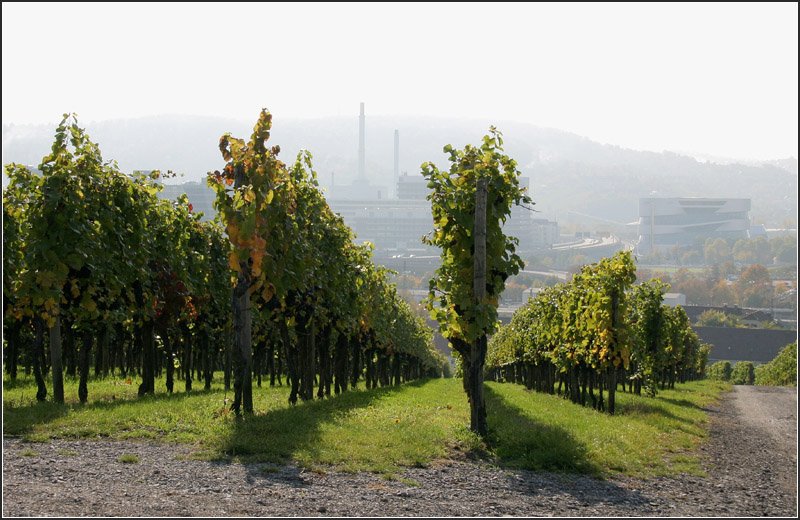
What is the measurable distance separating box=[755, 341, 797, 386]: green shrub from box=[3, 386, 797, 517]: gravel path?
62.6 meters

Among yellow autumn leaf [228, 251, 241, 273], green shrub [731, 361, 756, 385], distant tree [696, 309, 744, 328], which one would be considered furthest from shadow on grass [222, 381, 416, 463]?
distant tree [696, 309, 744, 328]

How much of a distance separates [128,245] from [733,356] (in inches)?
4533

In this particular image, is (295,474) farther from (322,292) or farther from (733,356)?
(733,356)

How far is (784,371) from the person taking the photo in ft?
249

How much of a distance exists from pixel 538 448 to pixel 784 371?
6696 centimetres

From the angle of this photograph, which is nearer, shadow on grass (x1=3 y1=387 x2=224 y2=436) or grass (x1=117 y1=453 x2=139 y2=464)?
grass (x1=117 y1=453 x2=139 y2=464)

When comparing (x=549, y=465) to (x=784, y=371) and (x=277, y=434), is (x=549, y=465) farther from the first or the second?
(x=784, y=371)

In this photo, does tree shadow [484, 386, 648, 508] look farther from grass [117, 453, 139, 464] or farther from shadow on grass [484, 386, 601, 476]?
grass [117, 453, 139, 464]

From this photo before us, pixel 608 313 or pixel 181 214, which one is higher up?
pixel 181 214

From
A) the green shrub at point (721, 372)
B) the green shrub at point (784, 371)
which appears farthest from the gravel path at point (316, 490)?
the green shrub at point (721, 372)

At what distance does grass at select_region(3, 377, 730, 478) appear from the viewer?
45.3 feet

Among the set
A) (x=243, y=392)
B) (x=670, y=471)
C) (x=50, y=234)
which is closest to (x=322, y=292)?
(x=243, y=392)

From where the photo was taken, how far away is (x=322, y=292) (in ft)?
79.9

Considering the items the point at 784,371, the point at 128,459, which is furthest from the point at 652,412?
the point at 784,371
